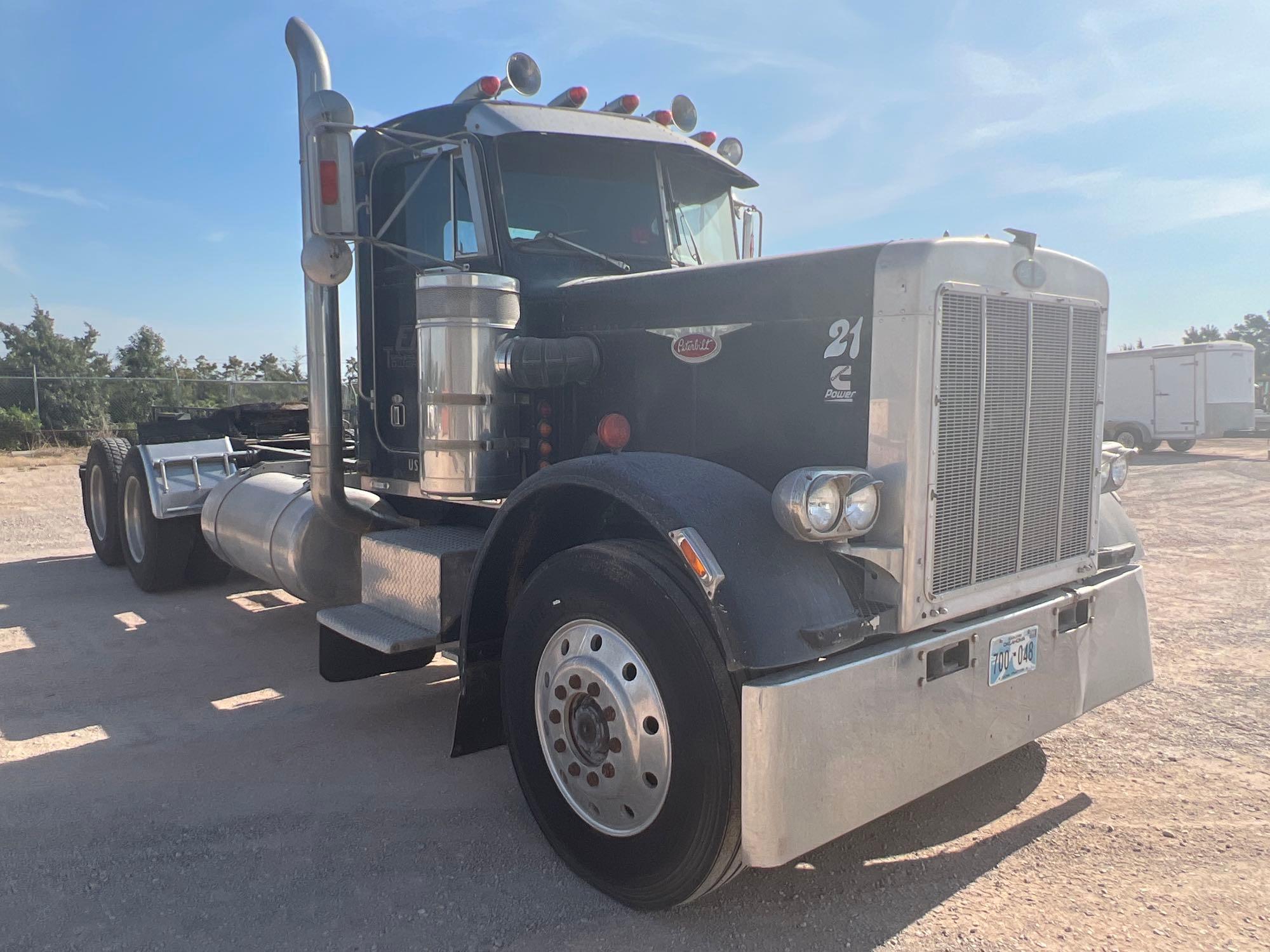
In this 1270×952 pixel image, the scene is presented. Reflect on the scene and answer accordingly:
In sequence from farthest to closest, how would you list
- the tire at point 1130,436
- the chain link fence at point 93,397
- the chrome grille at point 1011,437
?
the tire at point 1130,436, the chain link fence at point 93,397, the chrome grille at point 1011,437

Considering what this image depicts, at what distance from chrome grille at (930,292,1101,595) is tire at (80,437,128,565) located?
25.5 feet

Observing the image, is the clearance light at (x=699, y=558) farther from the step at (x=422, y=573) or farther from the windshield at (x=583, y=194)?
the windshield at (x=583, y=194)

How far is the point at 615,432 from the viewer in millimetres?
4035

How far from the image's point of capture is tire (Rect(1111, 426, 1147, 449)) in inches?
981

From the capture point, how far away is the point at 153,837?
3.59 meters

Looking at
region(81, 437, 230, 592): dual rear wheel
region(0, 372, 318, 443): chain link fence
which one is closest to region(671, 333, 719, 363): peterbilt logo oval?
region(81, 437, 230, 592): dual rear wheel

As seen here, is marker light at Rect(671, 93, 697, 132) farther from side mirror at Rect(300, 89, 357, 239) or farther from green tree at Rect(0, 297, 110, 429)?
green tree at Rect(0, 297, 110, 429)

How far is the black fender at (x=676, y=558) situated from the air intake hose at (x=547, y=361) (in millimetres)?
722

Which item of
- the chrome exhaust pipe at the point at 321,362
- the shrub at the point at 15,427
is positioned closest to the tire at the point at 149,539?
the chrome exhaust pipe at the point at 321,362

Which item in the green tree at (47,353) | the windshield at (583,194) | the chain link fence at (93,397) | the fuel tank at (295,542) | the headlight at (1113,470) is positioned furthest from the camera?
the green tree at (47,353)

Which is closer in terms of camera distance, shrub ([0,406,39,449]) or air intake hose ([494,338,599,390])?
air intake hose ([494,338,599,390])

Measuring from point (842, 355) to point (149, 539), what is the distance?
6.41 metres

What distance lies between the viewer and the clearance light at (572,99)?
471cm

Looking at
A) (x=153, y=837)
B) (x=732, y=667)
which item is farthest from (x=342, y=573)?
(x=732, y=667)
